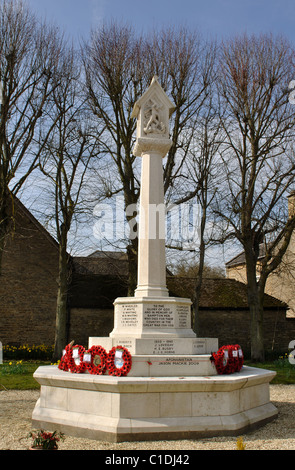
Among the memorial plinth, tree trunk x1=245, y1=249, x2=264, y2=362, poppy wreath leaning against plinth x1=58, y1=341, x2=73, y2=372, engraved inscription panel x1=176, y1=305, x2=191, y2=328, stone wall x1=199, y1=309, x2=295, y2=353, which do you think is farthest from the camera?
stone wall x1=199, y1=309, x2=295, y2=353

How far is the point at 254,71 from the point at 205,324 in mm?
13088

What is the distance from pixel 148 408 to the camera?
669cm

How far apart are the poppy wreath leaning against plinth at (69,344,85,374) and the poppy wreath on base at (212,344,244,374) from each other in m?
2.52

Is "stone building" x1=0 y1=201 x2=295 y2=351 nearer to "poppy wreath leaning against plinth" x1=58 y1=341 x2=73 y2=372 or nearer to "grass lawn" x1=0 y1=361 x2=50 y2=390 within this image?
"grass lawn" x1=0 y1=361 x2=50 y2=390

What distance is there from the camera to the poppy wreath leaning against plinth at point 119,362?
7258 mm

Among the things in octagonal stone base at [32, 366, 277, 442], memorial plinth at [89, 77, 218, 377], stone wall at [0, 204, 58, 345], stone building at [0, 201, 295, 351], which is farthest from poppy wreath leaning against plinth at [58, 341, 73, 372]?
stone wall at [0, 204, 58, 345]

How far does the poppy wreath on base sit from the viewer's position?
7.81 metres

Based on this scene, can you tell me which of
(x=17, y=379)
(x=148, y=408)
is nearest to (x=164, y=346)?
(x=148, y=408)

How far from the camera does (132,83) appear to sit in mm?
17609

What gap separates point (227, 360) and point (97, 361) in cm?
252

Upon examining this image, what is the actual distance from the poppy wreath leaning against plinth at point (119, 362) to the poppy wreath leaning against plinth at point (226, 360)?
66.4 inches

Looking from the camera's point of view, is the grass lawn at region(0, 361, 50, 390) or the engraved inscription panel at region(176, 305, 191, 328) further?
the grass lawn at region(0, 361, 50, 390)
